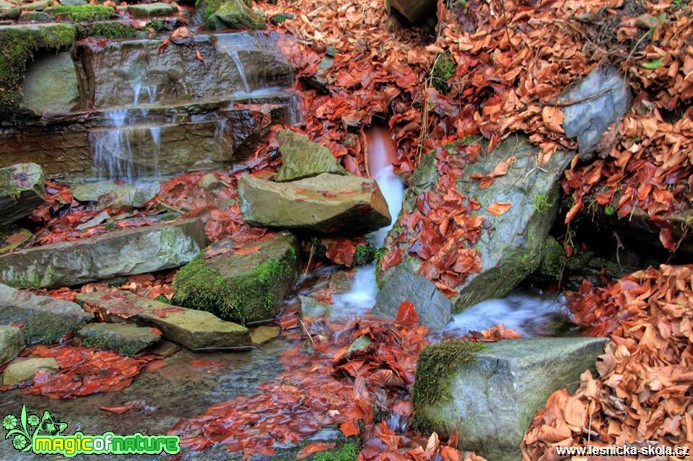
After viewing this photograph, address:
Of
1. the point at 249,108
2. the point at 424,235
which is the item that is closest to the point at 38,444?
the point at 424,235

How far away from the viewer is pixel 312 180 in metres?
5.38

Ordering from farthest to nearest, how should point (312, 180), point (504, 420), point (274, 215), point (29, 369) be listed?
point (312, 180) → point (274, 215) → point (29, 369) → point (504, 420)

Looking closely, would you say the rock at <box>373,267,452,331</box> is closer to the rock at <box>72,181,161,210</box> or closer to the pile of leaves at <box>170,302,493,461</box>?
the pile of leaves at <box>170,302,493,461</box>

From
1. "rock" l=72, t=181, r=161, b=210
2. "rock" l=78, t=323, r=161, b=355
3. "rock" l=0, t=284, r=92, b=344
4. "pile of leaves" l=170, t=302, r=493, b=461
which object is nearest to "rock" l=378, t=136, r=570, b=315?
"pile of leaves" l=170, t=302, r=493, b=461

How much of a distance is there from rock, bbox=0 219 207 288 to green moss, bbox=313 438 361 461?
110 inches

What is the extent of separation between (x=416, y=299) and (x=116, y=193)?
3.74 metres

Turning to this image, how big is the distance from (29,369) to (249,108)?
3.83m

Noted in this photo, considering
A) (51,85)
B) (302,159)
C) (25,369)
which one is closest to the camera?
(25,369)

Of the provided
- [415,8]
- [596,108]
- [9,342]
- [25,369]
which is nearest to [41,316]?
[9,342]

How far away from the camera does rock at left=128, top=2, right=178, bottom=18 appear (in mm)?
7922

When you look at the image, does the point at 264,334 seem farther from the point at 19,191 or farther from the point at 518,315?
the point at 19,191

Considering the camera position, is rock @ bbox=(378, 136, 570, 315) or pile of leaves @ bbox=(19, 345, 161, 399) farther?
rock @ bbox=(378, 136, 570, 315)

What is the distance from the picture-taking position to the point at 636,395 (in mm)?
2602

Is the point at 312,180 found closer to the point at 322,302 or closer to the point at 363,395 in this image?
the point at 322,302
